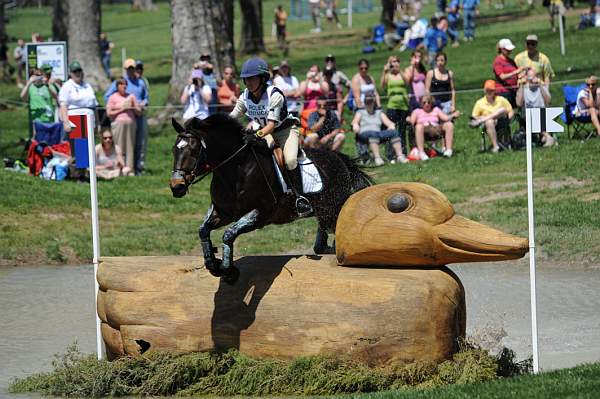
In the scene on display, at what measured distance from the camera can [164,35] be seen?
5422cm

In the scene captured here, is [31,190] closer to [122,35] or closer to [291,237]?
[291,237]

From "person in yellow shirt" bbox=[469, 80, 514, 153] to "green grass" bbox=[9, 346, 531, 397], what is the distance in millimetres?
11579

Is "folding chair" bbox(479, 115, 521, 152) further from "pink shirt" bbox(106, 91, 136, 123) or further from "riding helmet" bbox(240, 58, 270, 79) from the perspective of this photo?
"riding helmet" bbox(240, 58, 270, 79)

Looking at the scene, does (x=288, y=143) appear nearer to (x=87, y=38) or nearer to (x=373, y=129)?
(x=373, y=129)

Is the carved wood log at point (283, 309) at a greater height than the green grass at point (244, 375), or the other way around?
the carved wood log at point (283, 309)

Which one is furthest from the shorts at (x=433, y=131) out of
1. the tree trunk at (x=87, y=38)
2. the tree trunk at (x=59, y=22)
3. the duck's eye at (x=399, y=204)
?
the tree trunk at (x=59, y=22)

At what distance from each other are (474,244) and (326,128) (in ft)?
40.6

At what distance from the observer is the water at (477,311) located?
10883 mm

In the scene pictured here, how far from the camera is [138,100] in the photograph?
22484mm

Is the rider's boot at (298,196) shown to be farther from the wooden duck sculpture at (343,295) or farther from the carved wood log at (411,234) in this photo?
the carved wood log at (411,234)

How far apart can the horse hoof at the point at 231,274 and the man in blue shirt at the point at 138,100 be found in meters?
12.6

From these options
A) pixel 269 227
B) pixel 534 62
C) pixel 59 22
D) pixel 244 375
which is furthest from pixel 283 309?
pixel 59 22

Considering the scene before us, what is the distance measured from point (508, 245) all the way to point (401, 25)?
3066 centimetres

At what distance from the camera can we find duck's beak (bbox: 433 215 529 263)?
30.8ft
